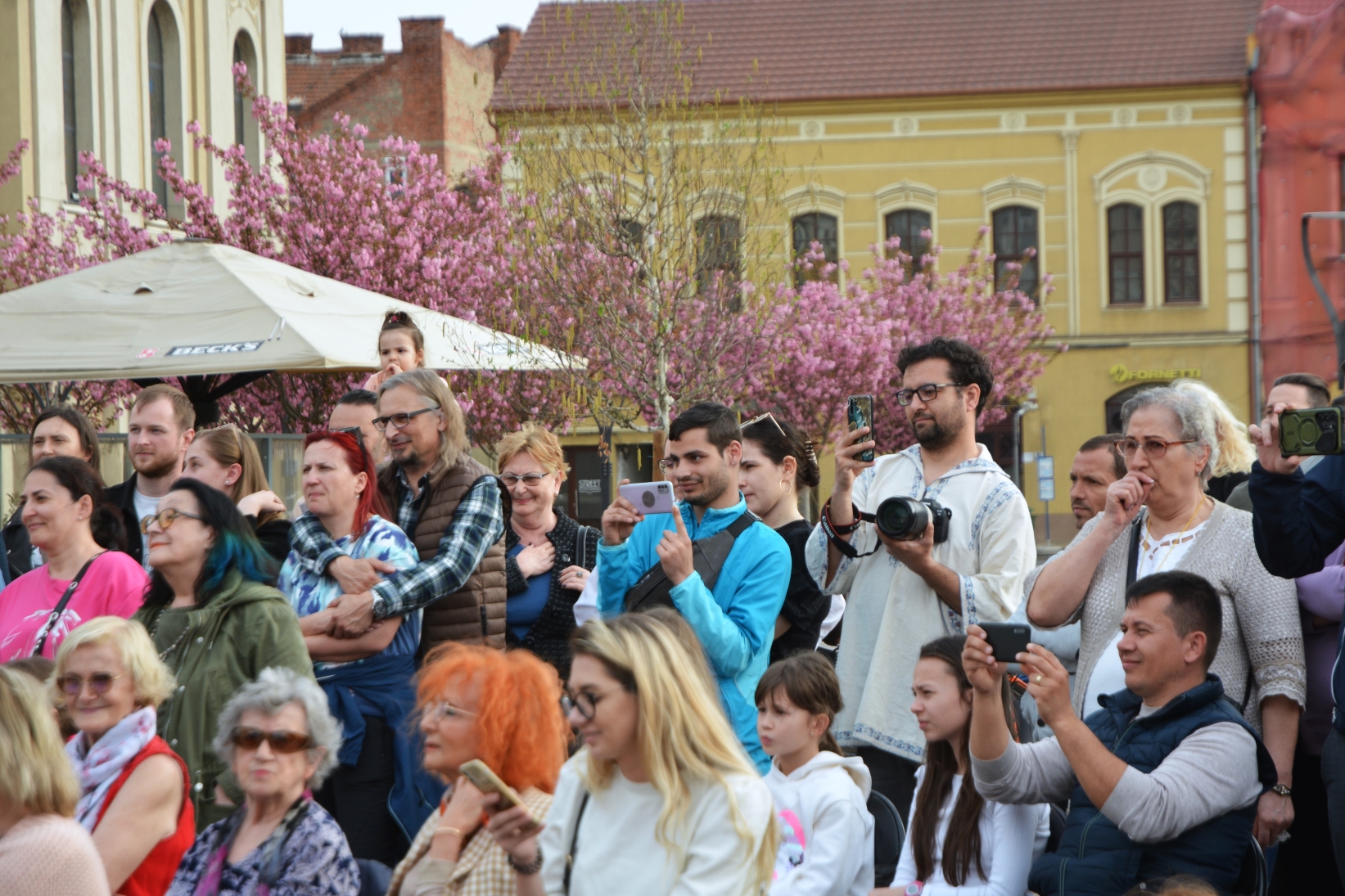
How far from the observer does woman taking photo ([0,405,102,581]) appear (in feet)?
19.6

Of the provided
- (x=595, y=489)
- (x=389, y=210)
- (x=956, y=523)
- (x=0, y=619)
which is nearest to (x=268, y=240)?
(x=389, y=210)

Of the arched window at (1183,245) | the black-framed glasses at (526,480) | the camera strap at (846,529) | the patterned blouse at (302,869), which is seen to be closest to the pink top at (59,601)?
the patterned blouse at (302,869)

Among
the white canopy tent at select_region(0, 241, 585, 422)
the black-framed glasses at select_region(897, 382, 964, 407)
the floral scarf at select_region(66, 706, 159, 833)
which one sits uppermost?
the white canopy tent at select_region(0, 241, 585, 422)

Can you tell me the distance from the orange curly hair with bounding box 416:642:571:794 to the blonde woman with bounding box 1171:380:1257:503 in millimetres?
2505

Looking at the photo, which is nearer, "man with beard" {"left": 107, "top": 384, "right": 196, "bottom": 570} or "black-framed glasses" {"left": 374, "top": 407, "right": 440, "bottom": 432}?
"black-framed glasses" {"left": 374, "top": 407, "right": 440, "bottom": 432}

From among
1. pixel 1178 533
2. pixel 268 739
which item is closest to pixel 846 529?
pixel 1178 533

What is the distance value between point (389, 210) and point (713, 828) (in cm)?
1220

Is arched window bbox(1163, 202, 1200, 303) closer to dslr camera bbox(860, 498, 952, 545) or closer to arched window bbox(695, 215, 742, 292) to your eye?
arched window bbox(695, 215, 742, 292)

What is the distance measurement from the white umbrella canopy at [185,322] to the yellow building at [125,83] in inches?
492

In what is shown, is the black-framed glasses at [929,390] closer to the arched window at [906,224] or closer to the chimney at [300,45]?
the arched window at [906,224]

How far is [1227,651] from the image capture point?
430cm

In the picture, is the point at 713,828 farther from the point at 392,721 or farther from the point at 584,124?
the point at 584,124

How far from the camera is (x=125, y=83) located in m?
20.8

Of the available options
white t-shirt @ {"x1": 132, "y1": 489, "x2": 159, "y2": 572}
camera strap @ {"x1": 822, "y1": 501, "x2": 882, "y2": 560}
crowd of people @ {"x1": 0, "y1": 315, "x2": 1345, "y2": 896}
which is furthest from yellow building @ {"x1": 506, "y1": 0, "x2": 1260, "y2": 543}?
camera strap @ {"x1": 822, "y1": 501, "x2": 882, "y2": 560}
